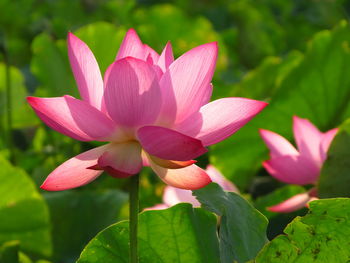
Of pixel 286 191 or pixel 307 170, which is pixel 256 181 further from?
pixel 307 170

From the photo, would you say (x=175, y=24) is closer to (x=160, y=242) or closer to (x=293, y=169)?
(x=293, y=169)

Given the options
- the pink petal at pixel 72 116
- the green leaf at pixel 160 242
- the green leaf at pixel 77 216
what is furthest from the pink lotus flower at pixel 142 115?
the green leaf at pixel 77 216

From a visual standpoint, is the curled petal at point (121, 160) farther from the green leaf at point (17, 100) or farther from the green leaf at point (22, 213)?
the green leaf at point (17, 100)

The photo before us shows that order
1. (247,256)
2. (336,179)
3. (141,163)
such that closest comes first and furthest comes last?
(141,163) → (247,256) → (336,179)

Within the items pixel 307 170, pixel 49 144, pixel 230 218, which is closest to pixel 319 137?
pixel 307 170

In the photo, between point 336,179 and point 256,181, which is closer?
point 336,179

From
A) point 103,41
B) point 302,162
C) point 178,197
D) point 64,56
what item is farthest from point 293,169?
point 64,56
